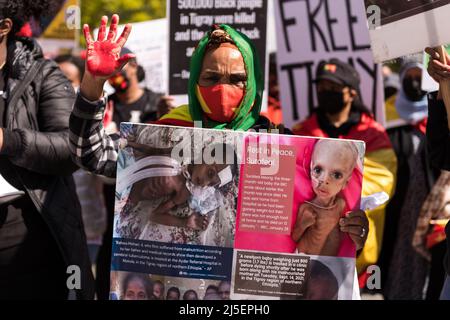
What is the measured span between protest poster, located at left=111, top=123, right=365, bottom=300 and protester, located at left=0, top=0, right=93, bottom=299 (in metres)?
0.93

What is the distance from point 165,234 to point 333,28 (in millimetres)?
3959

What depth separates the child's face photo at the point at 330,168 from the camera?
3.25 metres

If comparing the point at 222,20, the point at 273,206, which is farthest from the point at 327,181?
the point at 222,20

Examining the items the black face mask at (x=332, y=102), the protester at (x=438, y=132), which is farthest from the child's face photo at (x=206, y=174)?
the black face mask at (x=332, y=102)

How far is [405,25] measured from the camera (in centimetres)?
372

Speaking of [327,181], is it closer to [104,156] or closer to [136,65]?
[104,156]

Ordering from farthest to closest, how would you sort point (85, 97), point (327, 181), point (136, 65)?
point (136, 65) → point (85, 97) → point (327, 181)

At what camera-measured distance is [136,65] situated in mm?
7672

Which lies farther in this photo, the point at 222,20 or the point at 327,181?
the point at 222,20

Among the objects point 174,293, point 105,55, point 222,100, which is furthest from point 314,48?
point 174,293

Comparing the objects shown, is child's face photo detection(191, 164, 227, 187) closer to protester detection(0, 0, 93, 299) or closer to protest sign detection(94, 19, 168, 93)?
protester detection(0, 0, 93, 299)

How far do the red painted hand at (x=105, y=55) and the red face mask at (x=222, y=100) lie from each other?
319mm

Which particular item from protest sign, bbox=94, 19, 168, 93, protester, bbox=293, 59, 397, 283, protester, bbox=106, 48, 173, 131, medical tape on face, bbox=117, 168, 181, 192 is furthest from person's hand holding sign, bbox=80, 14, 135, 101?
protester, bbox=106, 48, 173, 131

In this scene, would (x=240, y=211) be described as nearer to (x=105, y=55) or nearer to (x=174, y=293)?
(x=174, y=293)
